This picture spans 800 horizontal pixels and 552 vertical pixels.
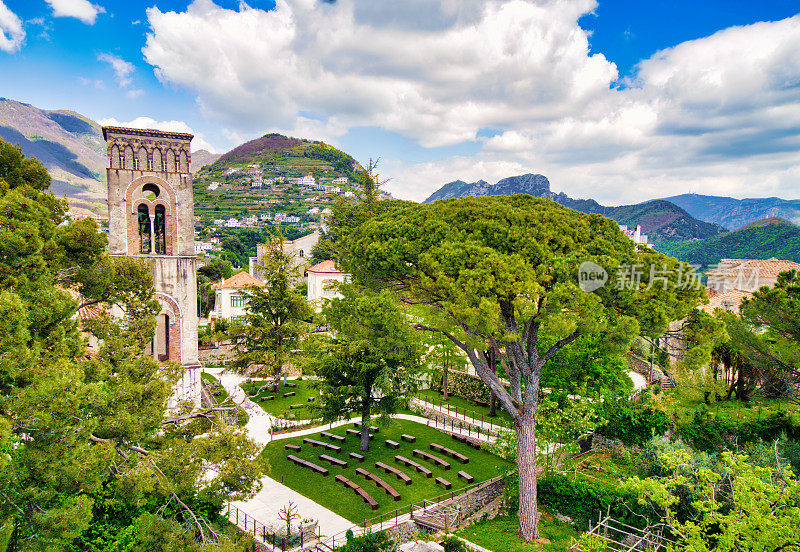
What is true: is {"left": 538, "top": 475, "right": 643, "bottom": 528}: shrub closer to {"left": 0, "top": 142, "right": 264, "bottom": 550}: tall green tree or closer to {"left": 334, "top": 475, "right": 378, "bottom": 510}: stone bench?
{"left": 334, "top": 475, "right": 378, "bottom": 510}: stone bench

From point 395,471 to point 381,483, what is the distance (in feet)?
3.24

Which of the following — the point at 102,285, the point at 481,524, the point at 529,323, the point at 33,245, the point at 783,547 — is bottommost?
the point at 481,524

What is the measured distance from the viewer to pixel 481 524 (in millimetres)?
15375

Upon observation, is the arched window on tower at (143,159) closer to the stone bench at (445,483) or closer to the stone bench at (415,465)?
the stone bench at (415,465)

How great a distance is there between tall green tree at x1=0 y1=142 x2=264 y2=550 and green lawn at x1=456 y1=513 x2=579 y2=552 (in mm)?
7876

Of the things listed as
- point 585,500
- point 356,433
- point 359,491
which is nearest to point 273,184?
point 356,433

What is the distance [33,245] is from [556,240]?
43.3 feet

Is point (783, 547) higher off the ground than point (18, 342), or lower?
lower

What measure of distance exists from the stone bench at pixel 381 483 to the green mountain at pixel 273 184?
113360mm

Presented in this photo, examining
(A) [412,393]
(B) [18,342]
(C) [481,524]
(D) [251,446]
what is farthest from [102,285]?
(C) [481,524]

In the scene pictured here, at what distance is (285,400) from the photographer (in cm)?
2667

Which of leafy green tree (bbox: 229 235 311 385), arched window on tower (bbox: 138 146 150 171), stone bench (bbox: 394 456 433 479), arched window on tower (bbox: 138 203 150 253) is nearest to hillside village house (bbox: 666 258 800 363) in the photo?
stone bench (bbox: 394 456 433 479)

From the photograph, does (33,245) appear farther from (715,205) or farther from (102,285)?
(715,205)

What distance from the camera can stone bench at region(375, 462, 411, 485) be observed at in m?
17.3
